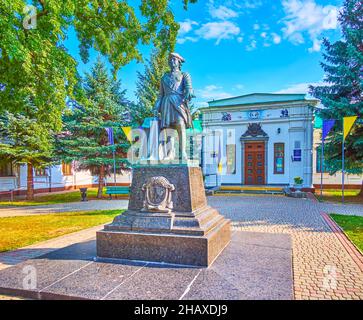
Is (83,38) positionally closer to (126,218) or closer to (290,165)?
(126,218)

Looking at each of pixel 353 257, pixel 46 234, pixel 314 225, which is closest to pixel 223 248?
pixel 353 257

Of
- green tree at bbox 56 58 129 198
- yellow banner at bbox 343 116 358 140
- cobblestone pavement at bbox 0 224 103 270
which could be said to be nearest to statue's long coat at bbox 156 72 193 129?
cobblestone pavement at bbox 0 224 103 270

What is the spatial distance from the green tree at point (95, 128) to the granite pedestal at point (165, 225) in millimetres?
11749

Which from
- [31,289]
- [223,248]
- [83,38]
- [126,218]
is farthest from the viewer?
[83,38]

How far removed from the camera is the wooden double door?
Answer: 63.6 ft

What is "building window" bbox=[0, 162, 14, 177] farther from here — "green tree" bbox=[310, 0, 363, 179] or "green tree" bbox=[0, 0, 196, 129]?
"green tree" bbox=[310, 0, 363, 179]

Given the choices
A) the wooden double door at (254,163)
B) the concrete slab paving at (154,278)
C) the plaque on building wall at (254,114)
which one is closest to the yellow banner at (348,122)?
the wooden double door at (254,163)

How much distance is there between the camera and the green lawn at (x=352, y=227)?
6.06 metres

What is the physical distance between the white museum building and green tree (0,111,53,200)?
10069 mm

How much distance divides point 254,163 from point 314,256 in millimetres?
14962

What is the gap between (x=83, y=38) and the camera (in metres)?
9.28

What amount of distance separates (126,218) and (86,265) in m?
0.95

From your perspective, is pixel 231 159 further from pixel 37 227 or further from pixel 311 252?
pixel 311 252
